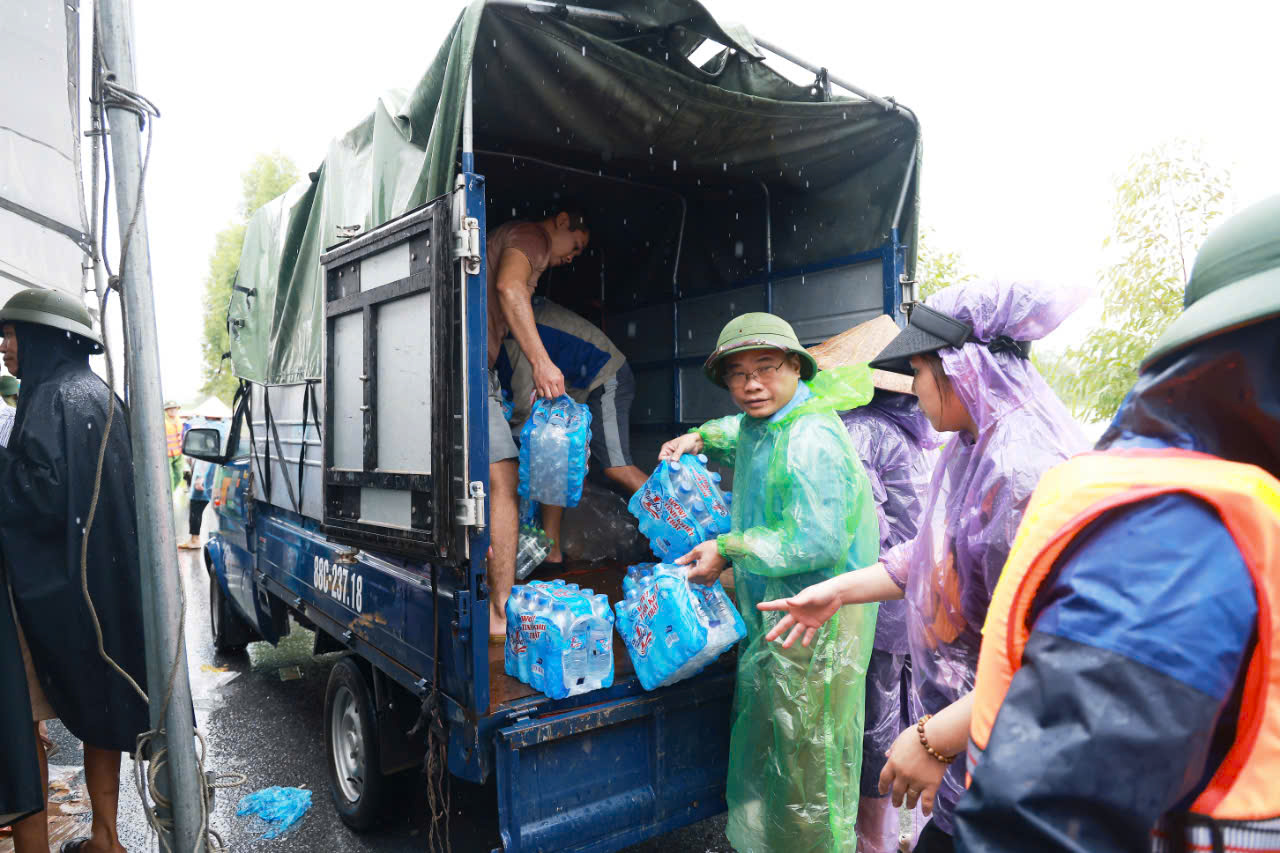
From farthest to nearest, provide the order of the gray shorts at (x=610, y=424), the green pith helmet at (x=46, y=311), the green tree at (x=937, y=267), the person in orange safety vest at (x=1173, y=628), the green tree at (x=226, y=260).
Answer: the green tree at (x=226, y=260) < the green tree at (x=937, y=267) < the gray shorts at (x=610, y=424) < the green pith helmet at (x=46, y=311) < the person in orange safety vest at (x=1173, y=628)

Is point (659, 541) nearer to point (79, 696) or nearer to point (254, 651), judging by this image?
point (79, 696)

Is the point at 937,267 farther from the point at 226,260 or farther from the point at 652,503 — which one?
the point at 226,260

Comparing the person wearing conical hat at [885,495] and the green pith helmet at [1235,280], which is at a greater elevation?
the green pith helmet at [1235,280]

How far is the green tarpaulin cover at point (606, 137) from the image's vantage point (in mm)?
2838

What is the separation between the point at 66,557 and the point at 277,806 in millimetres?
1858

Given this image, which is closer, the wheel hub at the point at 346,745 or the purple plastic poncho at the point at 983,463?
the purple plastic poncho at the point at 983,463

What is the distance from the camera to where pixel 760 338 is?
2.81 m

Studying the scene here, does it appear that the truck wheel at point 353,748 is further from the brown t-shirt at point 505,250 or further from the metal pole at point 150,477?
the brown t-shirt at point 505,250

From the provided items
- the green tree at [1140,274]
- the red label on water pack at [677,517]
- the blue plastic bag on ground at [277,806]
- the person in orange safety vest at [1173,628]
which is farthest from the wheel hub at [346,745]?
the green tree at [1140,274]

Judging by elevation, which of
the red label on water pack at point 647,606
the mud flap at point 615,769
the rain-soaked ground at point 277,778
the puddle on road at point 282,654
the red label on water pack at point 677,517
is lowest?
the puddle on road at point 282,654

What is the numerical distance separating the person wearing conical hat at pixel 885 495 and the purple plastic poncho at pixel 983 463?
48.5 inches

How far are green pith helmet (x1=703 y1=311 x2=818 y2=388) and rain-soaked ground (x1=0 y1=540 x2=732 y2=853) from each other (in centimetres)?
232

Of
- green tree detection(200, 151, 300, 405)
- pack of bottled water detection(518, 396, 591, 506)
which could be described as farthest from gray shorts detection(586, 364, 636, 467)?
green tree detection(200, 151, 300, 405)

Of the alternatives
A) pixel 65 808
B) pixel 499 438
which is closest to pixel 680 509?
pixel 499 438
